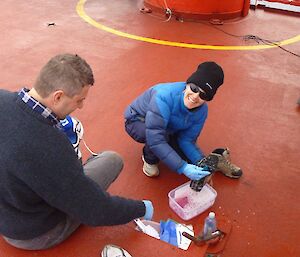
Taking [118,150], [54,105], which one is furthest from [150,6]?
[54,105]

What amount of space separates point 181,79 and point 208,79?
6.19 ft

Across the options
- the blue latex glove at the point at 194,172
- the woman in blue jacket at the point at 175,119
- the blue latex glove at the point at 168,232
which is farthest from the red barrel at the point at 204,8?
the blue latex glove at the point at 168,232

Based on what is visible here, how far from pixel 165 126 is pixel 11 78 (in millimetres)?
2314

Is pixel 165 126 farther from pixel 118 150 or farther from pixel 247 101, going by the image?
pixel 247 101

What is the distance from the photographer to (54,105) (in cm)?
151

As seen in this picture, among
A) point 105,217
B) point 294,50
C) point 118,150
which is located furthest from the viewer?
point 294,50

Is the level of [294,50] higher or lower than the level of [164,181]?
higher

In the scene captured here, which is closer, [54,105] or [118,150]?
[54,105]

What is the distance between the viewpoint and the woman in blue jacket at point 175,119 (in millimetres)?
2404

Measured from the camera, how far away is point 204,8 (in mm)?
5840

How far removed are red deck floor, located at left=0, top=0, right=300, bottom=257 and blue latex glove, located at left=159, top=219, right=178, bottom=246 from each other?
144 millimetres

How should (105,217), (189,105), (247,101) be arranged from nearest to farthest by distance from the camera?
(105,217)
(189,105)
(247,101)

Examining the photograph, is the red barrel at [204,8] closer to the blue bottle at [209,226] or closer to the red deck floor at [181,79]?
the red deck floor at [181,79]

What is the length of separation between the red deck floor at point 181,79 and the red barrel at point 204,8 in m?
0.18
